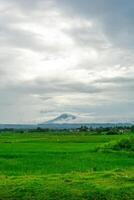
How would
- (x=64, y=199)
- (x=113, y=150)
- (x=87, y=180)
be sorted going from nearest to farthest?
(x=64, y=199) → (x=87, y=180) → (x=113, y=150)

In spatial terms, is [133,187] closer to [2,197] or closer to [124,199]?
[124,199]

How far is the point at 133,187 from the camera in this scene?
12516mm

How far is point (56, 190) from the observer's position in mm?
12125

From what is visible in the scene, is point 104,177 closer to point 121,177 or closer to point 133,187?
point 121,177

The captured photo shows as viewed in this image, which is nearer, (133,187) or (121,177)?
(133,187)

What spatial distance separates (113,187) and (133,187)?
0.57 metres

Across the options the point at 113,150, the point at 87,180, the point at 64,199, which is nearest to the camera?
the point at 64,199

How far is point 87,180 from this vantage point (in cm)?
1348

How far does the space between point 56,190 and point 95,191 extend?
3.50 feet

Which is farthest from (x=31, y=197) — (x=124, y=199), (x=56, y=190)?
(x=124, y=199)

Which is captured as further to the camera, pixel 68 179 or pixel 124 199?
pixel 68 179

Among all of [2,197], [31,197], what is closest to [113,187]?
[31,197]

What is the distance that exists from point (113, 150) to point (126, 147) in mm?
1319

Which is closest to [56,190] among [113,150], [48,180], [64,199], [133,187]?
[64,199]
